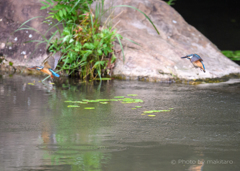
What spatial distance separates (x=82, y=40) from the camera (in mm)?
5684

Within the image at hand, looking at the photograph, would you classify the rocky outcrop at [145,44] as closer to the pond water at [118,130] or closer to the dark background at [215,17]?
the pond water at [118,130]

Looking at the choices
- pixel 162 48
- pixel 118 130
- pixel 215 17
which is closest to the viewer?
pixel 118 130

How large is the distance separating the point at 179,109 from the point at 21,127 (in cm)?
151

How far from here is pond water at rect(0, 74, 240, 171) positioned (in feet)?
7.44

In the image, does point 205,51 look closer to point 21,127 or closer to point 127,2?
point 127,2

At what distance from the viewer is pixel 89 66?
566 cm

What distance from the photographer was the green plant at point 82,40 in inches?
218

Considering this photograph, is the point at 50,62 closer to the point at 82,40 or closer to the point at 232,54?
the point at 82,40

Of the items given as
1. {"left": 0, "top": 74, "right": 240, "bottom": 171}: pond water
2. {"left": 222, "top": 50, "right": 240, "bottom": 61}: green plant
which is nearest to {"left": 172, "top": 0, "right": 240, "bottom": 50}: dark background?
{"left": 222, "top": 50, "right": 240, "bottom": 61}: green plant

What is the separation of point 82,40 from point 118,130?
9.65ft

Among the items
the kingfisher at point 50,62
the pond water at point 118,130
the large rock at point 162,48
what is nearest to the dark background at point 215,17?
the large rock at point 162,48

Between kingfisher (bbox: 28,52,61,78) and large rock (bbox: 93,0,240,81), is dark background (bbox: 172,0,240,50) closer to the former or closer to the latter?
large rock (bbox: 93,0,240,81)

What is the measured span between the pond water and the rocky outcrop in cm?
85

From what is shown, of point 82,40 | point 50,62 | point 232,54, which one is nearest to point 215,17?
point 232,54
